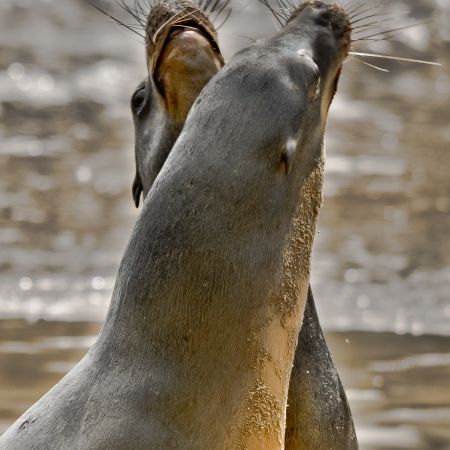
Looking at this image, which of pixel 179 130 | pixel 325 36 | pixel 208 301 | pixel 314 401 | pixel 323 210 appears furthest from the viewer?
pixel 323 210

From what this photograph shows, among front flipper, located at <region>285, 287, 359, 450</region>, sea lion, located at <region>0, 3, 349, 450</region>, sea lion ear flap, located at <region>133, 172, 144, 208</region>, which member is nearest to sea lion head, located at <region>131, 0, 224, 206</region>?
sea lion ear flap, located at <region>133, 172, 144, 208</region>

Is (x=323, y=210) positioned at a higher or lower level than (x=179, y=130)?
higher

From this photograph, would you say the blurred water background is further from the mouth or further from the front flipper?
the front flipper

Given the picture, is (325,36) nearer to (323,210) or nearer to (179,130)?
(179,130)

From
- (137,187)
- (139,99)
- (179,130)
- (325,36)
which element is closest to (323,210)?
(137,187)

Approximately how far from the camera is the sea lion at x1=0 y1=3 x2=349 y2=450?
151 inches

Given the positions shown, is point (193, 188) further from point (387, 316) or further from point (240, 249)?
point (387, 316)

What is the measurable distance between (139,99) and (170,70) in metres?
0.46

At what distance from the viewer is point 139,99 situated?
16.8ft

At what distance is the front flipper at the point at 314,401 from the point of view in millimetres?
4629

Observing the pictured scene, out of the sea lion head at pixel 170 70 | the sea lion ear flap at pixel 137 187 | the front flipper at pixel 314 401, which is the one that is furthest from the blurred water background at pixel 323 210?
the front flipper at pixel 314 401

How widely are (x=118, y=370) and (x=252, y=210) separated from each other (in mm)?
548

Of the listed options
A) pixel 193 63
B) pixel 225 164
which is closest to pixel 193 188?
pixel 225 164

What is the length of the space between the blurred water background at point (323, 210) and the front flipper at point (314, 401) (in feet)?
8.24
